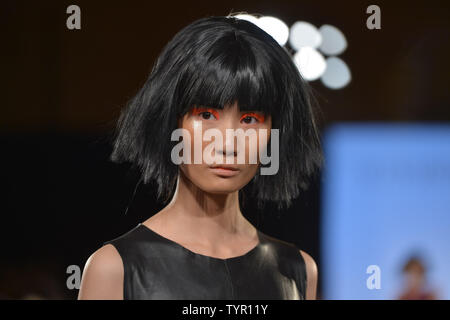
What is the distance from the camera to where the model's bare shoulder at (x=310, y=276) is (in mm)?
1578

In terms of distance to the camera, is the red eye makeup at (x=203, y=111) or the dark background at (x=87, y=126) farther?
the dark background at (x=87, y=126)

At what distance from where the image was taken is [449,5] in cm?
199

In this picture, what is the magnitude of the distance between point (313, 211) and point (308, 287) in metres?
0.22

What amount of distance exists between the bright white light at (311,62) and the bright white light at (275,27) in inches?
2.3

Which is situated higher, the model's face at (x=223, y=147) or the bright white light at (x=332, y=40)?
the bright white light at (x=332, y=40)

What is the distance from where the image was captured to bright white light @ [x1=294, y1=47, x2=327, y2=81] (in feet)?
5.60

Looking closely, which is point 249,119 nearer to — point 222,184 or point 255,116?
point 255,116

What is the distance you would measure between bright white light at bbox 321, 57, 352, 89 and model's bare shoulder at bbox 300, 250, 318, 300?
528mm

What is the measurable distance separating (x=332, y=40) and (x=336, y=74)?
0.36 feet

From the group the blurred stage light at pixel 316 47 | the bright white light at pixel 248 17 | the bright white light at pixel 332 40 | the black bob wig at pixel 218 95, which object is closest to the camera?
the black bob wig at pixel 218 95

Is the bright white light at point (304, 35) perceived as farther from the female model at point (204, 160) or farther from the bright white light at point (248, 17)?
the female model at point (204, 160)

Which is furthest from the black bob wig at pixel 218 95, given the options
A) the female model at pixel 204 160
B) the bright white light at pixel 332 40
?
the bright white light at pixel 332 40

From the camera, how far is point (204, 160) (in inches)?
54.4

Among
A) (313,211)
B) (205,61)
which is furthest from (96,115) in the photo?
(313,211)
